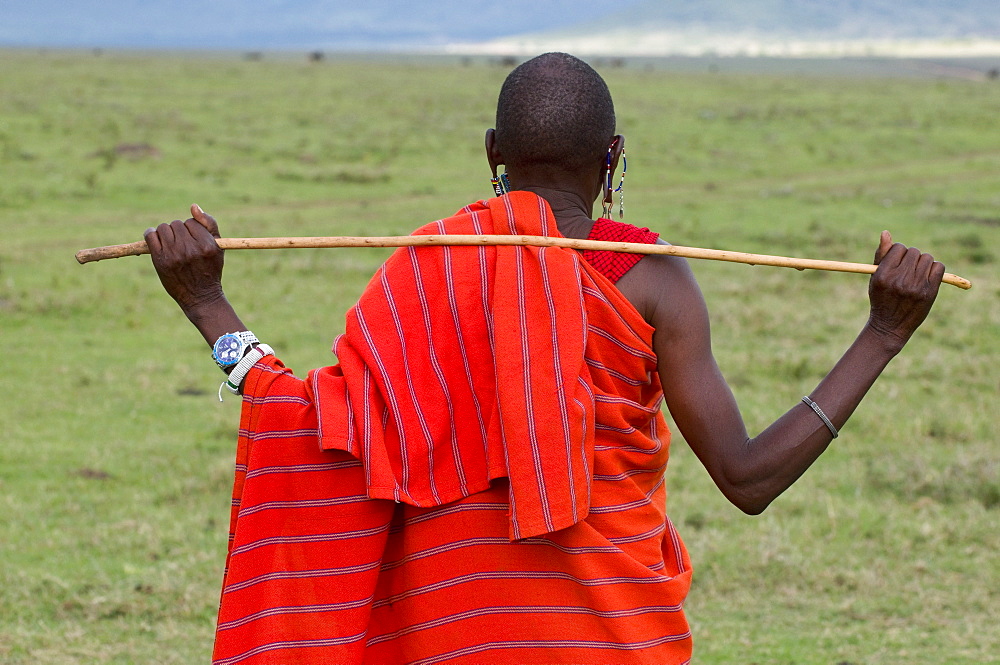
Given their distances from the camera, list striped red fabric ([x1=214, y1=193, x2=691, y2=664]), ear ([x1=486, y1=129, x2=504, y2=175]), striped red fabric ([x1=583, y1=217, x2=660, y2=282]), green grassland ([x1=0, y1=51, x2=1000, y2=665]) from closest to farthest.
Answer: striped red fabric ([x1=214, y1=193, x2=691, y2=664]) → striped red fabric ([x1=583, y1=217, x2=660, y2=282]) → ear ([x1=486, y1=129, x2=504, y2=175]) → green grassland ([x1=0, y1=51, x2=1000, y2=665])

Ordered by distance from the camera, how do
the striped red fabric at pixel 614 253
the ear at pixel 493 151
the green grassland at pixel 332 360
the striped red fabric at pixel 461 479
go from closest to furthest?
the striped red fabric at pixel 461 479, the striped red fabric at pixel 614 253, the ear at pixel 493 151, the green grassland at pixel 332 360

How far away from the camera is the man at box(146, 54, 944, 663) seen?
6.98 ft

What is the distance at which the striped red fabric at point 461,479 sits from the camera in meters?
2.12

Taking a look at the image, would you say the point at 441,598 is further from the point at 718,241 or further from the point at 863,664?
the point at 718,241

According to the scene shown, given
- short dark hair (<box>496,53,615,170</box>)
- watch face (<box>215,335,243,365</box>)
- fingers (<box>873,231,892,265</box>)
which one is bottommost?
watch face (<box>215,335,243,365</box>)

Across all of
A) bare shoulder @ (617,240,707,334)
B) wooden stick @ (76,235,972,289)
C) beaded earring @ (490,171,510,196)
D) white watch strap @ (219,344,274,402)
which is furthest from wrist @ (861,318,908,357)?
white watch strap @ (219,344,274,402)

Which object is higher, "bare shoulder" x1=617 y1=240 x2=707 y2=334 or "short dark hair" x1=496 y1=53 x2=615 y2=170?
"short dark hair" x1=496 y1=53 x2=615 y2=170

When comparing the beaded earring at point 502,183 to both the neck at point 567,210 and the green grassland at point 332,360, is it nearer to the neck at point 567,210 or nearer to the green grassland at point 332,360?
the neck at point 567,210

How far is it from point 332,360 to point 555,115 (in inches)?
262

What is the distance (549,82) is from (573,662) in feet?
3.99

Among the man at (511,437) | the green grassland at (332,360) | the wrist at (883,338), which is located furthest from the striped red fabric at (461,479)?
the green grassland at (332,360)

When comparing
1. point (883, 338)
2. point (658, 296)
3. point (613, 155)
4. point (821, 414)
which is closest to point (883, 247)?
point (883, 338)

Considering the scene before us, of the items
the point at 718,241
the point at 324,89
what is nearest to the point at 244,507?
the point at 718,241

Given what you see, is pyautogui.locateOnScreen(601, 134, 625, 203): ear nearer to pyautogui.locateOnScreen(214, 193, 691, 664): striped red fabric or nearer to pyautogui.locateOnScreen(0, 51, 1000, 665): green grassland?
pyautogui.locateOnScreen(214, 193, 691, 664): striped red fabric
